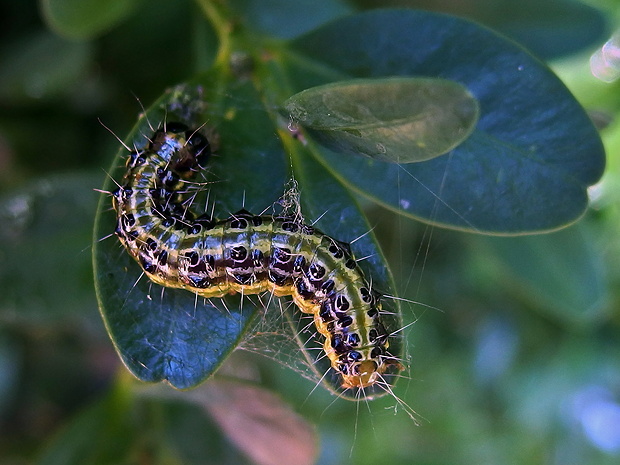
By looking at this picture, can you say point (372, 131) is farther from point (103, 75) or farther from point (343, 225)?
point (103, 75)

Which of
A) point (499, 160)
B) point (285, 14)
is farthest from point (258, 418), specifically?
point (285, 14)

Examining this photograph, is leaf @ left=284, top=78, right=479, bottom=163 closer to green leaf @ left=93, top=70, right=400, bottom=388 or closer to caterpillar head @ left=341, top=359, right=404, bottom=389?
green leaf @ left=93, top=70, right=400, bottom=388

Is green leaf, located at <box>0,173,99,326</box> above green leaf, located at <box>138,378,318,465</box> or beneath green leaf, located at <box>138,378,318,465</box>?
above

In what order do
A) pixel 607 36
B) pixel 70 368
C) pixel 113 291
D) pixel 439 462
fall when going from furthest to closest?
pixel 439 462, pixel 70 368, pixel 607 36, pixel 113 291

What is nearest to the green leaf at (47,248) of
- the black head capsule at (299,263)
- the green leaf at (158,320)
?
the green leaf at (158,320)

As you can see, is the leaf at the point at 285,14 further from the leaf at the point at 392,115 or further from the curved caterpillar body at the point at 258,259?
the leaf at the point at 392,115

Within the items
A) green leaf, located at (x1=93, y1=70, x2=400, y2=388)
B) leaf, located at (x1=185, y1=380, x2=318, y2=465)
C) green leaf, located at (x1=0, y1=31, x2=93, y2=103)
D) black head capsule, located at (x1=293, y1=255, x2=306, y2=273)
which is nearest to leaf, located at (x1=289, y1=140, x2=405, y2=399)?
green leaf, located at (x1=93, y1=70, x2=400, y2=388)

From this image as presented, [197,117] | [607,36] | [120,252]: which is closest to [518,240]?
[607,36]
